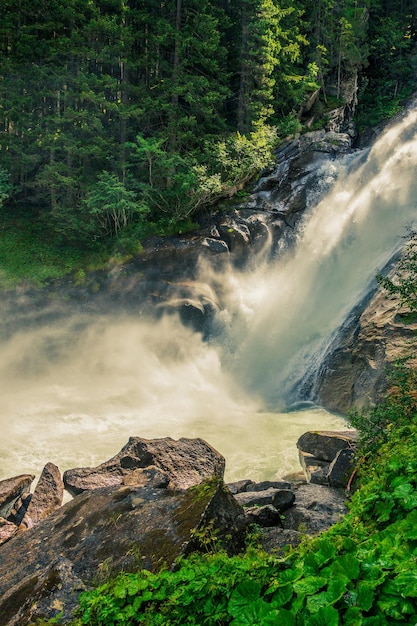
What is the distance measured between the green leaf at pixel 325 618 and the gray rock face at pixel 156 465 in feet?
21.6

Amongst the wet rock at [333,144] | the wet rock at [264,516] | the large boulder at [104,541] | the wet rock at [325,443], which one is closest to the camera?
the large boulder at [104,541]

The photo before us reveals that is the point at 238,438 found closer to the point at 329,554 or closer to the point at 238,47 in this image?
the point at 329,554

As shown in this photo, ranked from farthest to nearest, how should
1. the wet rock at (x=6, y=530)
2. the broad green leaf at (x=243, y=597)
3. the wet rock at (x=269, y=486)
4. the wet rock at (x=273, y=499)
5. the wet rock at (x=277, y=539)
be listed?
the wet rock at (x=269, y=486) → the wet rock at (x=6, y=530) → the wet rock at (x=273, y=499) → the wet rock at (x=277, y=539) → the broad green leaf at (x=243, y=597)

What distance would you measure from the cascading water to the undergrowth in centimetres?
663

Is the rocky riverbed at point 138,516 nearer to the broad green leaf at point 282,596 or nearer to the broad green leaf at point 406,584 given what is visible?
the broad green leaf at point 282,596

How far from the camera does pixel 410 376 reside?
802 cm

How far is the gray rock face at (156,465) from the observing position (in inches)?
329

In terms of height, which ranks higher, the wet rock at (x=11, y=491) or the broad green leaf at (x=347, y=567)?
the broad green leaf at (x=347, y=567)

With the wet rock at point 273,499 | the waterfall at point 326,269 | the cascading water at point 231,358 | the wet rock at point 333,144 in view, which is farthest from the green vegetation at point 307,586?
the wet rock at point 333,144

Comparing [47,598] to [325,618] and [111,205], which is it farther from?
[111,205]

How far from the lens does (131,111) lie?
18.6m

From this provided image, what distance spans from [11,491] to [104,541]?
337 centimetres

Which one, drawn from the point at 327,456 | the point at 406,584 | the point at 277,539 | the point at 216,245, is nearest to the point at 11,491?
the point at 277,539

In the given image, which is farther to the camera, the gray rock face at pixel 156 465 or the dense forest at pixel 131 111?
the dense forest at pixel 131 111
